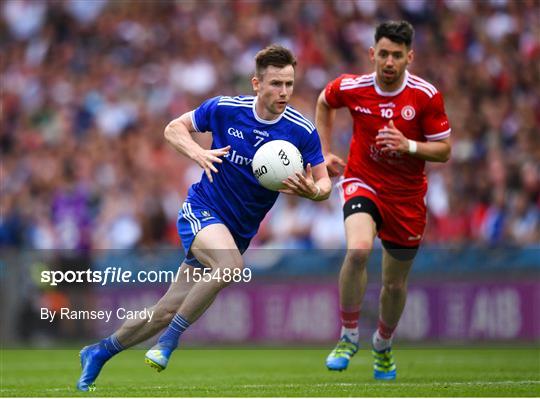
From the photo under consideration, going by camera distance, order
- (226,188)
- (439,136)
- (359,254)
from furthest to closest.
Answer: (439,136) → (359,254) → (226,188)

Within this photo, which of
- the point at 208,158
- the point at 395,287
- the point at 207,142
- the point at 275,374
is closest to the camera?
the point at 208,158

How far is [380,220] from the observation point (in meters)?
10.8

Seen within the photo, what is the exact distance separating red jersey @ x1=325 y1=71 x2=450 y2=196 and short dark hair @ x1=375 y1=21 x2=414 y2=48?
442mm

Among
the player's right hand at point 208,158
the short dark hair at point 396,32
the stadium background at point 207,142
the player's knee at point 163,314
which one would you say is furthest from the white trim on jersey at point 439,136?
the stadium background at point 207,142

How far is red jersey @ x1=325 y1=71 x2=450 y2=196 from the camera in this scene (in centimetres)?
1059

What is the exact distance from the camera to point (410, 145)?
10289mm

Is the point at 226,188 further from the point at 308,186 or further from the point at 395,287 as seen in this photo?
the point at 395,287

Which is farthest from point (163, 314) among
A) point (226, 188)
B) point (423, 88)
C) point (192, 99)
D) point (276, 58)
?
point (192, 99)

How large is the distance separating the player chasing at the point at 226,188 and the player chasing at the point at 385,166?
0.98 meters

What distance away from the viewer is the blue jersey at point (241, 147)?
9617mm

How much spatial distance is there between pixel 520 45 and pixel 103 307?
7558 millimetres

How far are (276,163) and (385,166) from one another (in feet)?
5.91

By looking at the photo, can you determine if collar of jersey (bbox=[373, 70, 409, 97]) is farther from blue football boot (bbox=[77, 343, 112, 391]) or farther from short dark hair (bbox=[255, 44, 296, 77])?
blue football boot (bbox=[77, 343, 112, 391])

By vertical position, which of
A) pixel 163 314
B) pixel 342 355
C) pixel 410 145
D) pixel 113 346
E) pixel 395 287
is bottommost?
pixel 342 355
